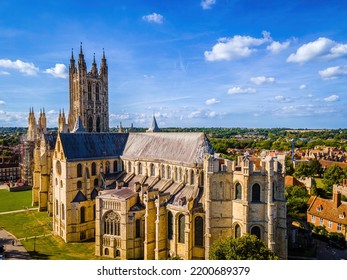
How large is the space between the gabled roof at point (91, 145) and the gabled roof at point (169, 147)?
1.64m

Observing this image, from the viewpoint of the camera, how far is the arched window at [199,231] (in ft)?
109

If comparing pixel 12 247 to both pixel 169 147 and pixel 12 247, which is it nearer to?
pixel 12 247

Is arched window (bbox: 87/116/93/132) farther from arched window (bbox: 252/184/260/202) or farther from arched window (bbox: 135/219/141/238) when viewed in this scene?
arched window (bbox: 252/184/260/202)

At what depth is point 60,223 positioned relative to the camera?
44.0 metres

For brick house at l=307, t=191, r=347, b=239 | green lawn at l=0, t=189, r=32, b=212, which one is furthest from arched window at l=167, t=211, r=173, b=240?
green lawn at l=0, t=189, r=32, b=212

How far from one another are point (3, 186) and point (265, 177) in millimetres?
79380

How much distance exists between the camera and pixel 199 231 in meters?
33.4

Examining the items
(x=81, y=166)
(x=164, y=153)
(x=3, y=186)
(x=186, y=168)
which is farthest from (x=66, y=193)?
(x=3, y=186)

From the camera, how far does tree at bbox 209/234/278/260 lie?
24.4 metres

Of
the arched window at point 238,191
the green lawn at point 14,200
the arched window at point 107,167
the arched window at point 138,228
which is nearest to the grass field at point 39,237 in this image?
the green lawn at point 14,200

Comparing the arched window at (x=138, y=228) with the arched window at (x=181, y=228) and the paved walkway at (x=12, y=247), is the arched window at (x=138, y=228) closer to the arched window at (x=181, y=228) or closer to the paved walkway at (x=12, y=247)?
the arched window at (x=181, y=228)

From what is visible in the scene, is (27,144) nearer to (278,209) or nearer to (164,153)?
(164,153)

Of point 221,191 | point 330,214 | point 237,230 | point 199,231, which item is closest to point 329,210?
point 330,214

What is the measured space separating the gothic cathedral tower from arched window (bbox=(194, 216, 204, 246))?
36.6m
